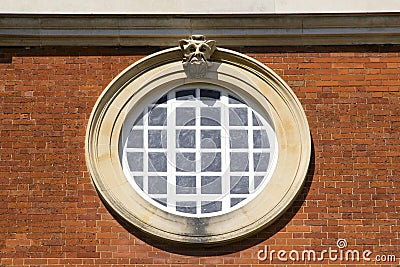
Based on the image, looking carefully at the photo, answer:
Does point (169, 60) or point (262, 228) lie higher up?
point (169, 60)

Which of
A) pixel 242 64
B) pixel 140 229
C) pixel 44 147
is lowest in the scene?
pixel 140 229

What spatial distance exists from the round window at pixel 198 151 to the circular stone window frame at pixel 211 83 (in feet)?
0.48

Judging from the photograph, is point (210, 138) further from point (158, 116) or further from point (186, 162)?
point (158, 116)

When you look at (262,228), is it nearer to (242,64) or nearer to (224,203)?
(224,203)

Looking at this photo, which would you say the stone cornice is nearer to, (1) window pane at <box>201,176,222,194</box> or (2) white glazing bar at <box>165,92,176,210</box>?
(2) white glazing bar at <box>165,92,176,210</box>

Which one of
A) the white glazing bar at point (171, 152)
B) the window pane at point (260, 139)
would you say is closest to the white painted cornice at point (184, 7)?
the white glazing bar at point (171, 152)

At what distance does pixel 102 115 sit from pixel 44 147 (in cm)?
76

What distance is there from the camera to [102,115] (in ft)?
49.4

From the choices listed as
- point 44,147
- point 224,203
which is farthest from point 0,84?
point 224,203

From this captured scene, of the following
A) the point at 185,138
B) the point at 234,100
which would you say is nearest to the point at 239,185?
the point at 185,138

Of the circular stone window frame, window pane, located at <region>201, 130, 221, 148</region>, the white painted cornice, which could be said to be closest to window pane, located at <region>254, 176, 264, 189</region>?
the circular stone window frame

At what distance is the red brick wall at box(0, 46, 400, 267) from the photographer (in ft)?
48.0

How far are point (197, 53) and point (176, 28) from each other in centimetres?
42

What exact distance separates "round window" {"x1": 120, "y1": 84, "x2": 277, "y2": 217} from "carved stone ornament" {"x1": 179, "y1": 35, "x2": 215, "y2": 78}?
0.95ft
